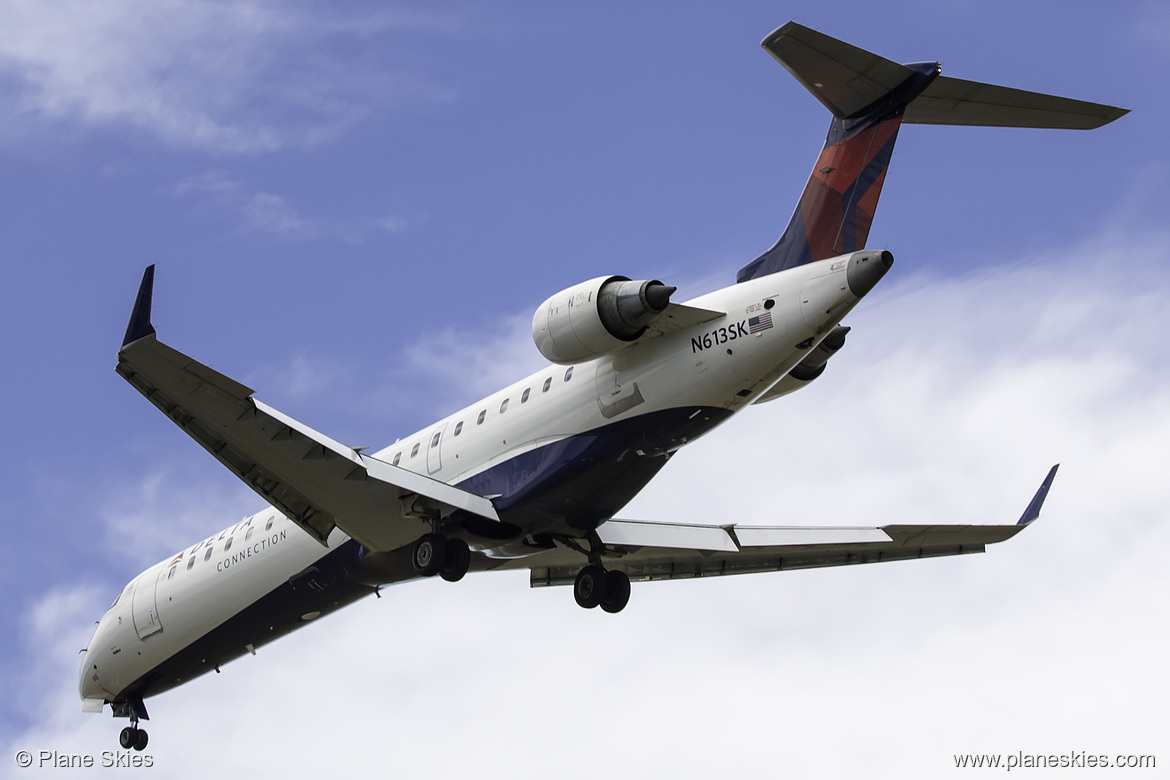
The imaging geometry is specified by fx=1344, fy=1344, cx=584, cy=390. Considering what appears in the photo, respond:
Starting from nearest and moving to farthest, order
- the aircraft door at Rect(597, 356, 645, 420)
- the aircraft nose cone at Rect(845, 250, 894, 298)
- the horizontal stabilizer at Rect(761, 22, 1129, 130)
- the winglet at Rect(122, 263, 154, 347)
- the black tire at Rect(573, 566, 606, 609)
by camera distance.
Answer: the winglet at Rect(122, 263, 154, 347), the aircraft nose cone at Rect(845, 250, 894, 298), the horizontal stabilizer at Rect(761, 22, 1129, 130), the aircraft door at Rect(597, 356, 645, 420), the black tire at Rect(573, 566, 606, 609)

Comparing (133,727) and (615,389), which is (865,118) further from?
(133,727)

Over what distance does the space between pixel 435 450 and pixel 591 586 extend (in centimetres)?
349

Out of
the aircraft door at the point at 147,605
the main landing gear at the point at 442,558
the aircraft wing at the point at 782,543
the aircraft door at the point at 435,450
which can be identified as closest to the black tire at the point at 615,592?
the aircraft wing at the point at 782,543

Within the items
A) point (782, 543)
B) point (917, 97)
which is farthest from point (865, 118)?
point (782, 543)

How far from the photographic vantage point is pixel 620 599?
22234 mm

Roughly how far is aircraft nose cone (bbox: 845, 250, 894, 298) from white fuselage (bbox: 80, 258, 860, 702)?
0.35 feet

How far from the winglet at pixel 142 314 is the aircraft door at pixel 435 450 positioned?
575cm

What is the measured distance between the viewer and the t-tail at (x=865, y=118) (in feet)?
58.5

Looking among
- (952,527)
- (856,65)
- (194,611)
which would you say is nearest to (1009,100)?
(856,65)

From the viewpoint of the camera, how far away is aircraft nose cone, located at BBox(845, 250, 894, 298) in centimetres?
1689

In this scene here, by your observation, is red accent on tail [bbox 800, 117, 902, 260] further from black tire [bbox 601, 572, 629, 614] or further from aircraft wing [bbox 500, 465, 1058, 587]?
black tire [bbox 601, 572, 629, 614]

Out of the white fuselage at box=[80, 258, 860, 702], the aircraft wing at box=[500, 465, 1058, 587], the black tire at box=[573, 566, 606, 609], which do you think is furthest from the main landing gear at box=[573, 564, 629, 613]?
the white fuselage at box=[80, 258, 860, 702]

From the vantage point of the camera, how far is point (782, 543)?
2292cm

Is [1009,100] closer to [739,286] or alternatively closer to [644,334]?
[739,286]
